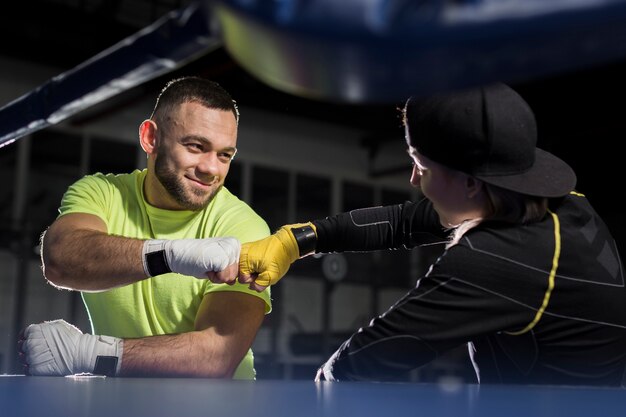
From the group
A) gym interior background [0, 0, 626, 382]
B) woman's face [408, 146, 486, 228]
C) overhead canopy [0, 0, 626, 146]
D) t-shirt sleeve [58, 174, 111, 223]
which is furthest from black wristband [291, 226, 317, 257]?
gym interior background [0, 0, 626, 382]

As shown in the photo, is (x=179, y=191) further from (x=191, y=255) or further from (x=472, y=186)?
(x=472, y=186)

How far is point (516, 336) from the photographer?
113 cm

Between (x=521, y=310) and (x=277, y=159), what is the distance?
8.00 metres

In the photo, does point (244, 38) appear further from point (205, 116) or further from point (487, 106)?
point (205, 116)

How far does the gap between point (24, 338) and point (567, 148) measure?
7.90m

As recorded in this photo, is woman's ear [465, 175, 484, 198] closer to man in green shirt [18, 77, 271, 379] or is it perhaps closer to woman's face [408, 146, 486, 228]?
woman's face [408, 146, 486, 228]

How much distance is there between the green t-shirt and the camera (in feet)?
5.62

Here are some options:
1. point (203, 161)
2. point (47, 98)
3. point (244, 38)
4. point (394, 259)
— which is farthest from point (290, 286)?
point (244, 38)

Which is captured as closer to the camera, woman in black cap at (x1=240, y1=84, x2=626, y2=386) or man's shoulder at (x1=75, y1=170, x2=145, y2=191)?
woman in black cap at (x1=240, y1=84, x2=626, y2=386)

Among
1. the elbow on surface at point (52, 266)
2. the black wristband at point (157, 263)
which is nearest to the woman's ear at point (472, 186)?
the black wristband at point (157, 263)

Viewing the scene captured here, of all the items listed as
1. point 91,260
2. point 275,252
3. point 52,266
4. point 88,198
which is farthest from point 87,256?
point 275,252

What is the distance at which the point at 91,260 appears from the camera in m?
1.51

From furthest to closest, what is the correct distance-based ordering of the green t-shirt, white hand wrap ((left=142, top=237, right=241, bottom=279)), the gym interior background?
the gym interior background → the green t-shirt → white hand wrap ((left=142, top=237, right=241, bottom=279))

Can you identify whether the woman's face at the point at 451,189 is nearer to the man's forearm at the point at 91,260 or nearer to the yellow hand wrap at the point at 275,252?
the yellow hand wrap at the point at 275,252
